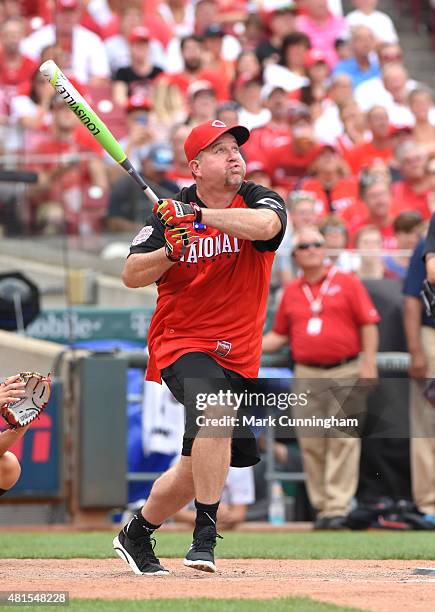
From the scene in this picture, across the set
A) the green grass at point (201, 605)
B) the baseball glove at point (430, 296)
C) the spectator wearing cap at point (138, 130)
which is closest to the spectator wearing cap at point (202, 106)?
the spectator wearing cap at point (138, 130)

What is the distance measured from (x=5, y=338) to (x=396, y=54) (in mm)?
7921

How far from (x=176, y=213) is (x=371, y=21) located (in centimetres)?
1315

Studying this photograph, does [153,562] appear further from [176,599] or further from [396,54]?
[396,54]

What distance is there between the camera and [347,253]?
12258 mm

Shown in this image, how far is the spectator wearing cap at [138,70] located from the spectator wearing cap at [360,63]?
259 cm

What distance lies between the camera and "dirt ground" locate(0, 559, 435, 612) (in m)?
5.63

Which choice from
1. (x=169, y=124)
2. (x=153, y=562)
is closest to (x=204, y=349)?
(x=153, y=562)

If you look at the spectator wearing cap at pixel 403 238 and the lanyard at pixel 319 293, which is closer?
the lanyard at pixel 319 293

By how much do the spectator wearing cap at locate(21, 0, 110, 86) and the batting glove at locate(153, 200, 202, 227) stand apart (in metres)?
9.05

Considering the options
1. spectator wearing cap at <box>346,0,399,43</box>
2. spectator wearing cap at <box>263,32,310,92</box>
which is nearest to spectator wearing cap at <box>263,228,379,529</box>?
spectator wearing cap at <box>263,32,310,92</box>

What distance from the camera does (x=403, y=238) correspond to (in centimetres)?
1245

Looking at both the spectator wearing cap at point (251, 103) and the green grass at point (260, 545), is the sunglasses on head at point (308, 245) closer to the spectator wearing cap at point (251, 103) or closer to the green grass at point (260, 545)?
the green grass at point (260, 545)

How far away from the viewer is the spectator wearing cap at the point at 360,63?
17.2 metres

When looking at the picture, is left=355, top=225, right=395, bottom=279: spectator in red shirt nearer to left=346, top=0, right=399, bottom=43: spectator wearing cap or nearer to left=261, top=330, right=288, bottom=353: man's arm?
left=261, top=330, right=288, bottom=353: man's arm
